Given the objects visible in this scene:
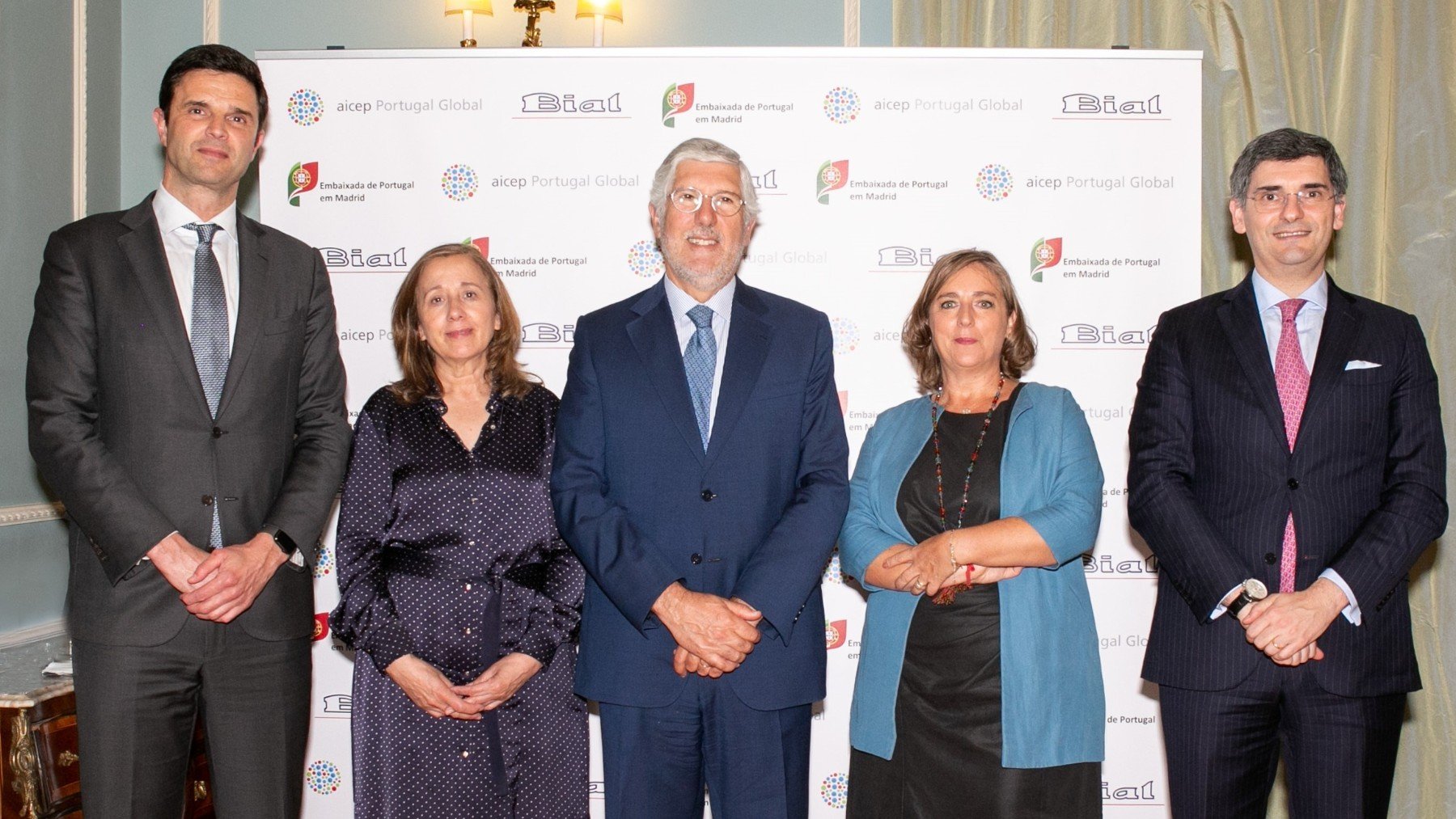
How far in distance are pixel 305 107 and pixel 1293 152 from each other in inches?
122

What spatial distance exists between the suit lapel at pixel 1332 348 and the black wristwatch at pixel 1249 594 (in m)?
0.36

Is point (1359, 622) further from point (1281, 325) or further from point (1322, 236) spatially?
point (1322, 236)

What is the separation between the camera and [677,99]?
373cm

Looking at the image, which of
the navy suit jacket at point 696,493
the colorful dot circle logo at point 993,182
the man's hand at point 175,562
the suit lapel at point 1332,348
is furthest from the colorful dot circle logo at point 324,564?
the suit lapel at point 1332,348

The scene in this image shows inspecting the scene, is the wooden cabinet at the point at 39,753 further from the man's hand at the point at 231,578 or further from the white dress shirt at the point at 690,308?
the white dress shirt at the point at 690,308

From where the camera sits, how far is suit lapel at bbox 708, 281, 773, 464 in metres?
2.50

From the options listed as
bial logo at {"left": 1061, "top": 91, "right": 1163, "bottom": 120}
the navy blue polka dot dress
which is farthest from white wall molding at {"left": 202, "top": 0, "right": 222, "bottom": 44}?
bial logo at {"left": 1061, "top": 91, "right": 1163, "bottom": 120}

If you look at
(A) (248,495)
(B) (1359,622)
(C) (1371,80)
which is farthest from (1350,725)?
(C) (1371,80)

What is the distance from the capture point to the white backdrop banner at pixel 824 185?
3.71m

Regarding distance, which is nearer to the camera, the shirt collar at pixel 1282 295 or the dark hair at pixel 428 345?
the shirt collar at pixel 1282 295

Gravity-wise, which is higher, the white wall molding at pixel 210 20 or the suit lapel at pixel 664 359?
the white wall molding at pixel 210 20

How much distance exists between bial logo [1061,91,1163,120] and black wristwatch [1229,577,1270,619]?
1.92m

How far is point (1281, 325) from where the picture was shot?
2.60 meters

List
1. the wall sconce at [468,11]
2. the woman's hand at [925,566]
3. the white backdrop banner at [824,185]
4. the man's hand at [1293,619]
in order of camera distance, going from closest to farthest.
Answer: the man's hand at [1293,619] → the woman's hand at [925,566] → the white backdrop banner at [824,185] → the wall sconce at [468,11]
